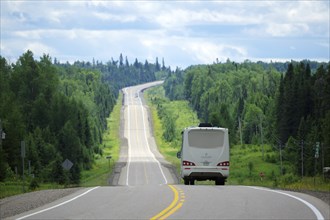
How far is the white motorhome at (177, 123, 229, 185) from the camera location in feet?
113

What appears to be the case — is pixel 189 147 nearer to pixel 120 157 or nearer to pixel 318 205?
pixel 318 205

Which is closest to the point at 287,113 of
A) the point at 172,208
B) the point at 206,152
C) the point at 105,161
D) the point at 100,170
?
the point at 100,170

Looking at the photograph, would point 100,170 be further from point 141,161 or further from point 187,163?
point 187,163

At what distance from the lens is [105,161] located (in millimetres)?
122812

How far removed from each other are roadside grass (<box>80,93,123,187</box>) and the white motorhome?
39.6 meters

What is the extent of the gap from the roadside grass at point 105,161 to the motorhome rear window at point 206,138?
130ft

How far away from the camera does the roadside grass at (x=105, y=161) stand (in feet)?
278

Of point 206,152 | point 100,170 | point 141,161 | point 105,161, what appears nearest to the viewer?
point 206,152

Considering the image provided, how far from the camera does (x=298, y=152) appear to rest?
84.8 metres

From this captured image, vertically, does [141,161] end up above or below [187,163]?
below

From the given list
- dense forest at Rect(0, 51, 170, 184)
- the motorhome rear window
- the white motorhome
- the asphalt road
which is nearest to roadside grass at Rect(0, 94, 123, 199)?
dense forest at Rect(0, 51, 170, 184)

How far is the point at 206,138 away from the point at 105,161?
89362mm

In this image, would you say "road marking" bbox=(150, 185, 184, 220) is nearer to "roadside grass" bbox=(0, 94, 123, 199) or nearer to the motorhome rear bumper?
the motorhome rear bumper

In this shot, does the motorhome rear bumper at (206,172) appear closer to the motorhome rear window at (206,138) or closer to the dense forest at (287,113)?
the motorhome rear window at (206,138)
